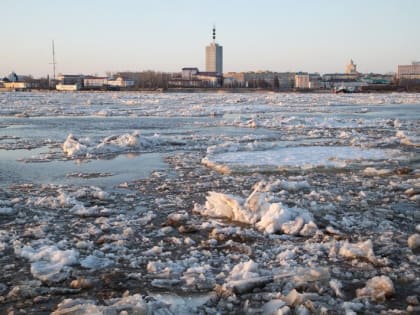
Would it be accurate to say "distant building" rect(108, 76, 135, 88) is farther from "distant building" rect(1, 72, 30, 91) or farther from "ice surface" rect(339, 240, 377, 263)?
"ice surface" rect(339, 240, 377, 263)

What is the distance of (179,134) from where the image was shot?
17.8 m

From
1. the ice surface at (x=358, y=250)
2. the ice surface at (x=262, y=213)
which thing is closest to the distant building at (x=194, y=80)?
the ice surface at (x=262, y=213)

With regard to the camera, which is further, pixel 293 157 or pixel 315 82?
pixel 315 82

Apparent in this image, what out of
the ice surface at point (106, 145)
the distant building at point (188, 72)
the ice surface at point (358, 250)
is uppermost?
the distant building at point (188, 72)

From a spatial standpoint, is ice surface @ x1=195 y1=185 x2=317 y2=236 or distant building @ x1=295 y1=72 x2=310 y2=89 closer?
ice surface @ x1=195 y1=185 x2=317 y2=236

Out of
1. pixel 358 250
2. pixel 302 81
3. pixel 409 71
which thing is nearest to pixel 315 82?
pixel 302 81

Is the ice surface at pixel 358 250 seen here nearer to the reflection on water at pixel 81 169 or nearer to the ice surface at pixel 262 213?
the ice surface at pixel 262 213

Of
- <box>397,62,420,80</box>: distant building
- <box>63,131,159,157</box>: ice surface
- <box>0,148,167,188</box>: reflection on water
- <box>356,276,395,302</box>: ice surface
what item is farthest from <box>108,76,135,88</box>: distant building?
<box>356,276,395,302</box>: ice surface

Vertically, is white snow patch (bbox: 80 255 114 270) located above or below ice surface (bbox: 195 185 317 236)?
below

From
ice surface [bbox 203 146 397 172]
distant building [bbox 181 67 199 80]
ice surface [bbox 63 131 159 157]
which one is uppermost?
distant building [bbox 181 67 199 80]

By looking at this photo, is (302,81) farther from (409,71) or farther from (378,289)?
(378,289)

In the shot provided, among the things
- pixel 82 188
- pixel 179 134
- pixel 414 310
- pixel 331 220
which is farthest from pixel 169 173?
pixel 179 134

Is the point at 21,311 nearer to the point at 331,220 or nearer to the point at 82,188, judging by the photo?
the point at 331,220

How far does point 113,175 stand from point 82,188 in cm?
141
